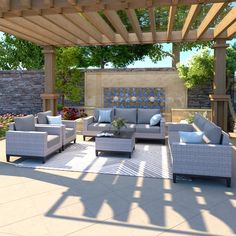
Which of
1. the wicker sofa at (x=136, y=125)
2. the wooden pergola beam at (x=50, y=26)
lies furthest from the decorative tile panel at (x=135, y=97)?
the wooden pergola beam at (x=50, y=26)

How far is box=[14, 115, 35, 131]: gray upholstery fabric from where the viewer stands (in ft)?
20.9

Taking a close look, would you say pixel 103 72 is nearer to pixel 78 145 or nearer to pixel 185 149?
pixel 78 145

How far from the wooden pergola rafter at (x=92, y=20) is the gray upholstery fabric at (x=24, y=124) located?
90.2 inches

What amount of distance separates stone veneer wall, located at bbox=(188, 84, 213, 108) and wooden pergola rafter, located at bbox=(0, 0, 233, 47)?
11.5 ft

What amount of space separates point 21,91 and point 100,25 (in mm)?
6678

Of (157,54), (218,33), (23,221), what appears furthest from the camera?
(157,54)

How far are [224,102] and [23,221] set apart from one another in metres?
7.20

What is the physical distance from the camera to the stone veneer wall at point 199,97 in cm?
1159

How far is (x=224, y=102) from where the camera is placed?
873 centimetres

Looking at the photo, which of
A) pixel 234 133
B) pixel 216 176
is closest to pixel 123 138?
pixel 216 176

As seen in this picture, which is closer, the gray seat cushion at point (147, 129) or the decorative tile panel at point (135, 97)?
the gray seat cushion at point (147, 129)

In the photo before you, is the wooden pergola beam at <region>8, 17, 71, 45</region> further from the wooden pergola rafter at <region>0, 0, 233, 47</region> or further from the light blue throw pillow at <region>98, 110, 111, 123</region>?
the light blue throw pillow at <region>98, 110, 111, 123</region>

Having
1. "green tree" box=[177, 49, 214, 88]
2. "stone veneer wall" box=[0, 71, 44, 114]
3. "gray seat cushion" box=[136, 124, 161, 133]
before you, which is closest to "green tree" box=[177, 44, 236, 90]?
"green tree" box=[177, 49, 214, 88]

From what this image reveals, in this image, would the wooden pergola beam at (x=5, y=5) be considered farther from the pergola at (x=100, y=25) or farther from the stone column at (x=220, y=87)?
the stone column at (x=220, y=87)
